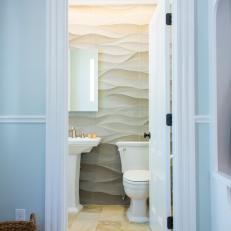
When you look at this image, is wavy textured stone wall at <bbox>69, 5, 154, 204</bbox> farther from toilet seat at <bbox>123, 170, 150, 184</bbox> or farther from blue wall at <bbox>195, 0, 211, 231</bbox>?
blue wall at <bbox>195, 0, 211, 231</bbox>

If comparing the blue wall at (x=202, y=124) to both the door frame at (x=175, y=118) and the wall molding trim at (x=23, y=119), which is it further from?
the wall molding trim at (x=23, y=119)

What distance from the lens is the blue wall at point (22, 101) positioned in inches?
77.1

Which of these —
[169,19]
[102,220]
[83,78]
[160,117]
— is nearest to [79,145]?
[102,220]

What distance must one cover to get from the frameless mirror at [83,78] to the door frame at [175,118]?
65.9 inches

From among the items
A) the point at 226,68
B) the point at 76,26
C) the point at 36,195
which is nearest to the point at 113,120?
the point at 76,26

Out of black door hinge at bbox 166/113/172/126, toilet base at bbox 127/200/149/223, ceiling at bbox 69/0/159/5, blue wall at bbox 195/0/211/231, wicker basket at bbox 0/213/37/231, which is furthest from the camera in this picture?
ceiling at bbox 69/0/159/5

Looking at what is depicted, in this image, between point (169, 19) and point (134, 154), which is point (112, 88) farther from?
point (169, 19)

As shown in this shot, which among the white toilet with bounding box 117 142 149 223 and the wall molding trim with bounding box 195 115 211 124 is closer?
the wall molding trim with bounding box 195 115 211 124

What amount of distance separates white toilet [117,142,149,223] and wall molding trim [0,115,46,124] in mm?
1309

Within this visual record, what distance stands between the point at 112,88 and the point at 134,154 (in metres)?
0.91

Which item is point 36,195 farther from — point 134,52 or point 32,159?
point 134,52

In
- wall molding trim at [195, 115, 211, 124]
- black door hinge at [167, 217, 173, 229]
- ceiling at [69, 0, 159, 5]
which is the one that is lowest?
black door hinge at [167, 217, 173, 229]

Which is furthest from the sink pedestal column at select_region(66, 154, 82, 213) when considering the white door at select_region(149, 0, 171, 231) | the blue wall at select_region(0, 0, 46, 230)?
the blue wall at select_region(0, 0, 46, 230)

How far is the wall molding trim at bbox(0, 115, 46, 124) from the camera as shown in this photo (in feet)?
6.43
